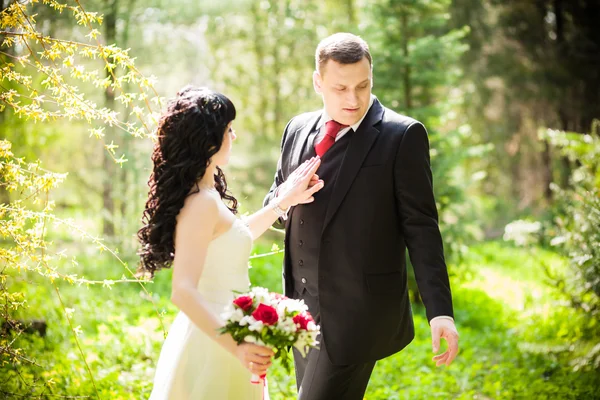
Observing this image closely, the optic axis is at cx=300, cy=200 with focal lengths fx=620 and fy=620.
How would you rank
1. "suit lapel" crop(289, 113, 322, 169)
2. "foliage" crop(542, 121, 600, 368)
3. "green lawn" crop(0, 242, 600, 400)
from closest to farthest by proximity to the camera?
"suit lapel" crop(289, 113, 322, 169)
"green lawn" crop(0, 242, 600, 400)
"foliage" crop(542, 121, 600, 368)

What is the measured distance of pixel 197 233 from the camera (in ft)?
7.72

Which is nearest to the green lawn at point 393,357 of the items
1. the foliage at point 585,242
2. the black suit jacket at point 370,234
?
the foliage at point 585,242

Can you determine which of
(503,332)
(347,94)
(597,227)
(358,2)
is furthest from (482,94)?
(347,94)

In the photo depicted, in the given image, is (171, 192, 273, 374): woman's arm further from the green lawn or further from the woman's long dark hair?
the green lawn

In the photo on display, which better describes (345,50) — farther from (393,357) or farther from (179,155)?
(393,357)

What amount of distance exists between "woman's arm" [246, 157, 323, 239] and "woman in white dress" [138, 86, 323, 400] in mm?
408

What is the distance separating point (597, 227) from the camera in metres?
5.45

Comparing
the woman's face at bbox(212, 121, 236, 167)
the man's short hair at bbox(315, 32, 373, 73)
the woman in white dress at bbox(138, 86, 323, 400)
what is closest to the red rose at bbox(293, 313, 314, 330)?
the woman in white dress at bbox(138, 86, 323, 400)

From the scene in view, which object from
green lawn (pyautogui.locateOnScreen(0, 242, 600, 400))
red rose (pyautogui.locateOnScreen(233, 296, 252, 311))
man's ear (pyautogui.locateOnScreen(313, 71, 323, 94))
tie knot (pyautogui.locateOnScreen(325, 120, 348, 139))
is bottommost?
green lawn (pyautogui.locateOnScreen(0, 242, 600, 400))

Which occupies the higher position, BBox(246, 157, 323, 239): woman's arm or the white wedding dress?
BBox(246, 157, 323, 239): woman's arm

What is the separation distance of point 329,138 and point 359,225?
0.47 metres

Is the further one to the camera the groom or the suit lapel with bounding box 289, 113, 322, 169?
the suit lapel with bounding box 289, 113, 322, 169

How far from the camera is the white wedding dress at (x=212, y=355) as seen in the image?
2.51 m

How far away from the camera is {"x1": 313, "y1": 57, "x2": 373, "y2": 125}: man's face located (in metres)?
2.89
